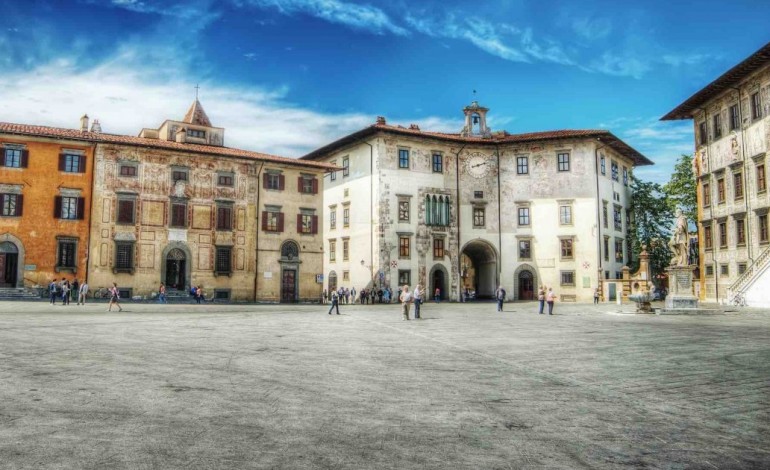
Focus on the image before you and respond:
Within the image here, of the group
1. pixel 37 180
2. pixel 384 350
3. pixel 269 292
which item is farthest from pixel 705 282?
pixel 37 180


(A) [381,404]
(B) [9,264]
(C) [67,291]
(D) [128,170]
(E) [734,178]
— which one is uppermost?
(D) [128,170]

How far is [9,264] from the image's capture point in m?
33.1

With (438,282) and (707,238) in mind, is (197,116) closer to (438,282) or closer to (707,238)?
(438,282)

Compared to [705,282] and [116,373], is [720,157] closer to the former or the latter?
[705,282]

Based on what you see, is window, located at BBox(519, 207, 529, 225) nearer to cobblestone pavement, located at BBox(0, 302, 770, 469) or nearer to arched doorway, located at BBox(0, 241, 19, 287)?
cobblestone pavement, located at BBox(0, 302, 770, 469)

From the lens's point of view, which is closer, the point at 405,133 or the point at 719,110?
the point at 719,110

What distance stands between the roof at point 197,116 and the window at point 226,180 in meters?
15.1

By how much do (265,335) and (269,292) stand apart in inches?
905

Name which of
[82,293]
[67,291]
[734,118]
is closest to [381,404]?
[67,291]

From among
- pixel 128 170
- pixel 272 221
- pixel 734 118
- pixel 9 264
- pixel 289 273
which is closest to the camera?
pixel 9 264

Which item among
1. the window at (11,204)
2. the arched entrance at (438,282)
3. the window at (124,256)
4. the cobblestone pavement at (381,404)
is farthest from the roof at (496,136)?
the cobblestone pavement at (381,404)

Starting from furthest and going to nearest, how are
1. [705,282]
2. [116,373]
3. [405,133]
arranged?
[405,133] → [705,282] → [116,373]

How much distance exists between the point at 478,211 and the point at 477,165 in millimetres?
3717

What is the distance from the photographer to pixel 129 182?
36.1 meters
